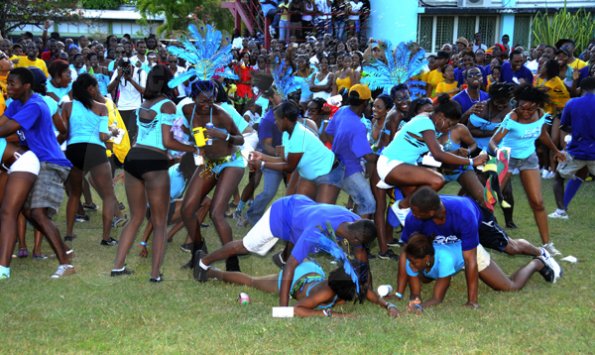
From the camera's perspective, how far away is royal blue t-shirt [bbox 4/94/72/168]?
20.0 ft

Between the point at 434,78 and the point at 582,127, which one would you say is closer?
the point at 582,127

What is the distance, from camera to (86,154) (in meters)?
7.28

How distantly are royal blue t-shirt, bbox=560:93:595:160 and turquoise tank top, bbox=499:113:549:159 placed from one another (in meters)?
1.52

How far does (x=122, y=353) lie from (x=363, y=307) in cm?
188

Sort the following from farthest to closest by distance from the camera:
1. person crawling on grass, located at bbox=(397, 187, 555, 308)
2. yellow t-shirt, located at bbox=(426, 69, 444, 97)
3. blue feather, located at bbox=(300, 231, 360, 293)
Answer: yellow t-shirt, located at bbox=(426, 69, 444, 97), person crawling on grass, located at bbox=(397, 187, 555, 308), blue feather, located at bbox=(300, 231, 360, 293)

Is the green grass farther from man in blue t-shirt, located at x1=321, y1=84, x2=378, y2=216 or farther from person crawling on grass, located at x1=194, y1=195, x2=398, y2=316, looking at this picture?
man in blue t-shirt, located at x1=321, y1=84, x2=378, y2=216

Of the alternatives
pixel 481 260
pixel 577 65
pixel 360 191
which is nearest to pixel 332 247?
pixel 481 260

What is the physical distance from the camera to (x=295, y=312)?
5164 millimetres

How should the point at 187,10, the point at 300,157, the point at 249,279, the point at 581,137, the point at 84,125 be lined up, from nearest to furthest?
the point at 249,279
the point at 300,157
the point at 84,125
the point at 581,137
the point at 187,10

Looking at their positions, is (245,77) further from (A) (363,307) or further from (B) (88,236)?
(A) (363,307)

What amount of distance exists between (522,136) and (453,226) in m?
2.28

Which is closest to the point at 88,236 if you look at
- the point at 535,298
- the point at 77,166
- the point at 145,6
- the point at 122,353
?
the point at 77,166

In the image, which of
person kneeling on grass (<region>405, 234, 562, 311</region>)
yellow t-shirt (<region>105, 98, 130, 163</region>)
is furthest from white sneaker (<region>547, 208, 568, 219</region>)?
yellow t-shirt (<region>105, 98, 130, 163</region>)

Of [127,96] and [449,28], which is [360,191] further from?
[449,28]
